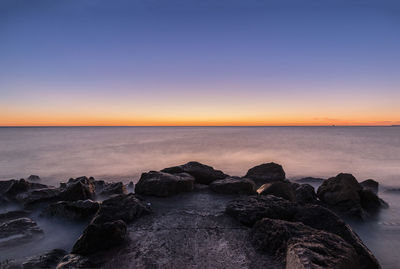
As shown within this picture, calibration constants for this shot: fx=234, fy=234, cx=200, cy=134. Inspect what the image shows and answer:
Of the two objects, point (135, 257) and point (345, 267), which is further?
point (135, 257)

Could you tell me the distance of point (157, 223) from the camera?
498cm

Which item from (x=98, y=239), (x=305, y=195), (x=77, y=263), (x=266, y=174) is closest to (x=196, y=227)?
(x=98, y=239)

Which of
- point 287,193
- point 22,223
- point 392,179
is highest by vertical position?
point 287,193

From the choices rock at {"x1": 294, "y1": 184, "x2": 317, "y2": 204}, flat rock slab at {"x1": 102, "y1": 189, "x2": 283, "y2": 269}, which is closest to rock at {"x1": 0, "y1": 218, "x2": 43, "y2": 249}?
flat rock slab at {"x1": 102, "y1": 189, "x2": 283, "y2": 269}

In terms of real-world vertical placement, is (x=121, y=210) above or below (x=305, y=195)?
above

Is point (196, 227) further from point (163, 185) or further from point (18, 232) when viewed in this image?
point (18, 232)

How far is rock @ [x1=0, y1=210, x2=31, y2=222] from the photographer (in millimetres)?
7148

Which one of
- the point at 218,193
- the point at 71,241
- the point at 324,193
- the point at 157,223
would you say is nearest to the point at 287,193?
the point at 218,193

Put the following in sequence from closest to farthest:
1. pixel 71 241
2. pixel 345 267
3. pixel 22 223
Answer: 1. pixel 345 267
2. pixel 71 241
3. pixel 22 223

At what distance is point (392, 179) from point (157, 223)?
18.2 m

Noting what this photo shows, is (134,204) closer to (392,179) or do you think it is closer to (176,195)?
(176,195)

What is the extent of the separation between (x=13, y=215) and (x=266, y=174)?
9.72 meters

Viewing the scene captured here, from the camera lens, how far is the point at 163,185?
6883mm

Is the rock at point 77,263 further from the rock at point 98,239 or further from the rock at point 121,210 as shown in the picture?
the rock at point 121,210
